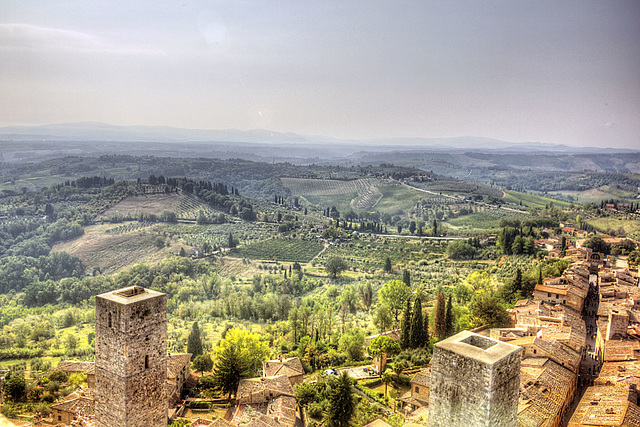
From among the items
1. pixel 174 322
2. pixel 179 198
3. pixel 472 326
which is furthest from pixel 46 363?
pixel 179 198

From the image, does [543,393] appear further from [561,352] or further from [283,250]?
[283,250]

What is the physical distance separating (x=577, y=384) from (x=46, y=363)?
3990 centimetres

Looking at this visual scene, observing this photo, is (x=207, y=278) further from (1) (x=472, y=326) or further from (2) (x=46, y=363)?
(1) (x=472, y=326)

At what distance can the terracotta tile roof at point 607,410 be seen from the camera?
15484 millimetres

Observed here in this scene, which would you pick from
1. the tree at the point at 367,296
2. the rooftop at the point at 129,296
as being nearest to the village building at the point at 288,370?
the rooftop at the point at 129,296

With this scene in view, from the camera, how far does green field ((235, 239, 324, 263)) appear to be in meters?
71.4

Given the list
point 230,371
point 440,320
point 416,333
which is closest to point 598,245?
point 440,320

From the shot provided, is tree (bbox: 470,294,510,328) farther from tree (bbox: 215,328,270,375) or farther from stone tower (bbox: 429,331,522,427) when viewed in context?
stone tower (bbox: 429,331,522,427)

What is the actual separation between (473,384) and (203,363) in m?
26.8

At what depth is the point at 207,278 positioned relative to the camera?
207 ft

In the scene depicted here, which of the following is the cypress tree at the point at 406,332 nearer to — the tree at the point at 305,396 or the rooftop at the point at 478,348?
the tree at the point at 305,396

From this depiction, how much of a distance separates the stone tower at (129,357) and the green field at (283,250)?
57.5m

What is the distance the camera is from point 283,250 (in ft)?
245

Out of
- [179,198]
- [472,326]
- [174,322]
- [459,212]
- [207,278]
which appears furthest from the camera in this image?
[179,198]
